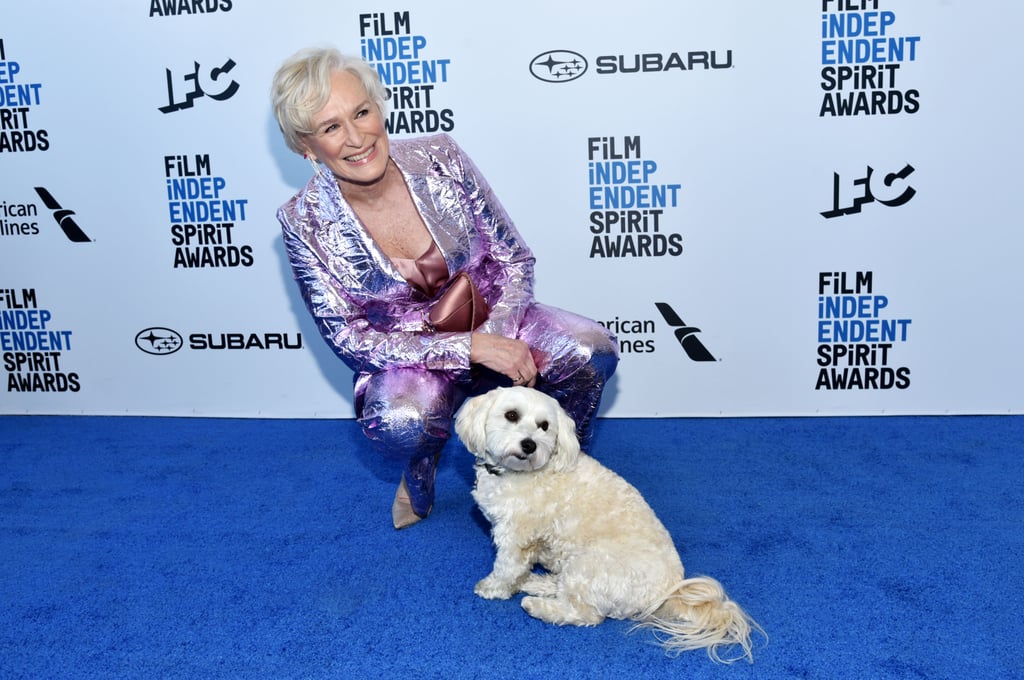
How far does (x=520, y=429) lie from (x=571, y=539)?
0.30m

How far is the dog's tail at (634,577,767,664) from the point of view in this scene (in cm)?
185

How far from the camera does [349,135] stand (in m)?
2.37

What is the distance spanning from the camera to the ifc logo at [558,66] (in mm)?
3287

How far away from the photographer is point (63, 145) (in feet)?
12.0

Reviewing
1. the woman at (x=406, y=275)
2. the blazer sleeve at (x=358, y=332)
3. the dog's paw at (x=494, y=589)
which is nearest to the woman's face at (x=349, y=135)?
the woman at (x=406, y=275)

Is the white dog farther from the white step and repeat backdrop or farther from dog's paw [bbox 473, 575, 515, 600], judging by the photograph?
the white step and repeat backdrop

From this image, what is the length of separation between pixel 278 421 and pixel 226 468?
0.59 meters

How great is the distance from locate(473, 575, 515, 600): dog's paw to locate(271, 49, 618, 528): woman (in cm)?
44

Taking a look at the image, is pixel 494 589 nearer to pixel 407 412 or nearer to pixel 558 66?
pixel 407 412

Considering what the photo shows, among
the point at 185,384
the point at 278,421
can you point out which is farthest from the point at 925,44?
the point at 185,384

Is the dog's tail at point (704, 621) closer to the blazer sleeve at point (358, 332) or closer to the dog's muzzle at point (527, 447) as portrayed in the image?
the dog's muzzle at point (527, 447)

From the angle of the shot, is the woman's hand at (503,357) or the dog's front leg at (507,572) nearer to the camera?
the dog's front leg at (507,572)

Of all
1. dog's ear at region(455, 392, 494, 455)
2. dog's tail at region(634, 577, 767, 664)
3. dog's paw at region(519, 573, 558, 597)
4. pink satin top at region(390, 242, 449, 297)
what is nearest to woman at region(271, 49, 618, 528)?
pink satin top at region(390, 242, 449, 297)

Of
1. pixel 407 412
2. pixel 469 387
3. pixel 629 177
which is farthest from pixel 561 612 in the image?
pixel 629 177
